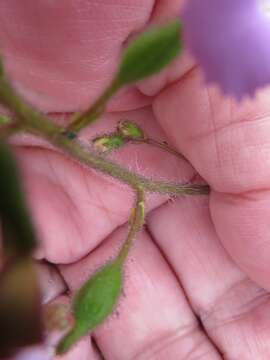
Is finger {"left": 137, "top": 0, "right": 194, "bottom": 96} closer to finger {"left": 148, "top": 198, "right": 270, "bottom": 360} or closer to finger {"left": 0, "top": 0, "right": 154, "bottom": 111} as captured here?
finger {"left": 0, "top": 0, "right": 154, "bottom": 111}

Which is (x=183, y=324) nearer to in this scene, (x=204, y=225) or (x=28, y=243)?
(x=204, y=225)

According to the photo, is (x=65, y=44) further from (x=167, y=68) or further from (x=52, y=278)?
(x=52, y=278)

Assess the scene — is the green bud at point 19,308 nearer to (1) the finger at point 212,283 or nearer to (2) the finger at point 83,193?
(2) the finger at point 83,193

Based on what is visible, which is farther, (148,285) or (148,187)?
(148,285)

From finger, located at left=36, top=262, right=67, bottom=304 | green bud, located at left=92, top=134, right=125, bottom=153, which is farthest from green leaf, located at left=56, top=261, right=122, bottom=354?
finger, located at left=36, top=262, right=67, bottom=304

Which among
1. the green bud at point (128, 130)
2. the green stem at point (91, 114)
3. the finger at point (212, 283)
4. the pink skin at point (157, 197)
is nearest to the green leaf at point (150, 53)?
the green stem at point (91, 114)

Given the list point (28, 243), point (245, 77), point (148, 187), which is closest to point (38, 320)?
point (28, 243)

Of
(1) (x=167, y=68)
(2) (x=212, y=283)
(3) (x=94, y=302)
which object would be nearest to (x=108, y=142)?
(1) (x=167, y=68)
